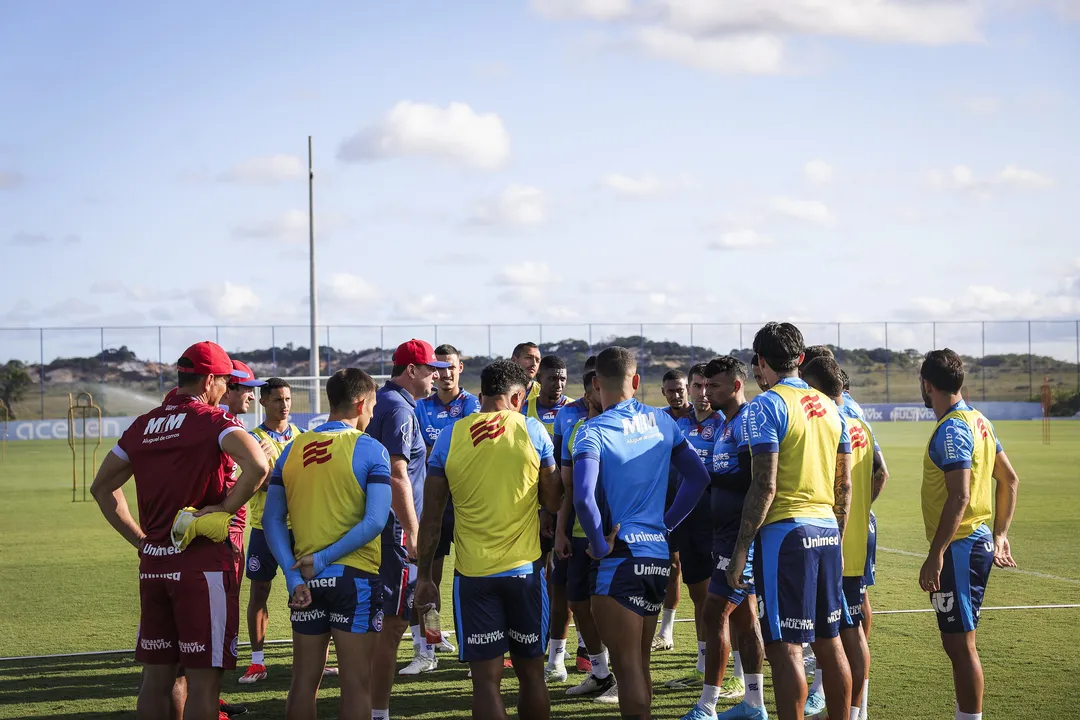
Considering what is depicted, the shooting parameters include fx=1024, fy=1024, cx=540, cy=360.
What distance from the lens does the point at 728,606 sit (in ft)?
21.2

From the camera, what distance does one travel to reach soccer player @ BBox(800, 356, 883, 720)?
6.01m

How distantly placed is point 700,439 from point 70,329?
5389 cm

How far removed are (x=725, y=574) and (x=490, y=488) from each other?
74.2 inches

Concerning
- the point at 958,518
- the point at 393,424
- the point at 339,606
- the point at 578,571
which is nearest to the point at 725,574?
the point at 578,571

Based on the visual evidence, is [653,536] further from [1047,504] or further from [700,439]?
[1047,504]

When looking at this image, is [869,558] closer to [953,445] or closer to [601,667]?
[953,445]

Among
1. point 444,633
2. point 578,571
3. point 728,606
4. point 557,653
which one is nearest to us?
point 728,606

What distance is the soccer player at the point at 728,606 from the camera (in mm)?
6426

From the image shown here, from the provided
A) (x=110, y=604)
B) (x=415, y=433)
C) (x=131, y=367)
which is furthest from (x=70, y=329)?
(x=415, y=433)

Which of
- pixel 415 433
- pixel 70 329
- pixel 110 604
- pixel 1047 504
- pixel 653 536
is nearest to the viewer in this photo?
pixel 653 536

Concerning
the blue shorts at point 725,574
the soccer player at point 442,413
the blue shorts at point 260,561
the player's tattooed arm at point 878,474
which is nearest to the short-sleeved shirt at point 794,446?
the blue shorts at point 725,574

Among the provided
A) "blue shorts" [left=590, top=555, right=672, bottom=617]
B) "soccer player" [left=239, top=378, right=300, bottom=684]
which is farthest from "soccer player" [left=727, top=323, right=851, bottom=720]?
"soccer player" [left=239, top=378, right=300, bottom=684]

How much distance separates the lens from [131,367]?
54875 mm

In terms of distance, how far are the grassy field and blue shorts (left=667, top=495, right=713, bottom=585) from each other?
83 centimetres
